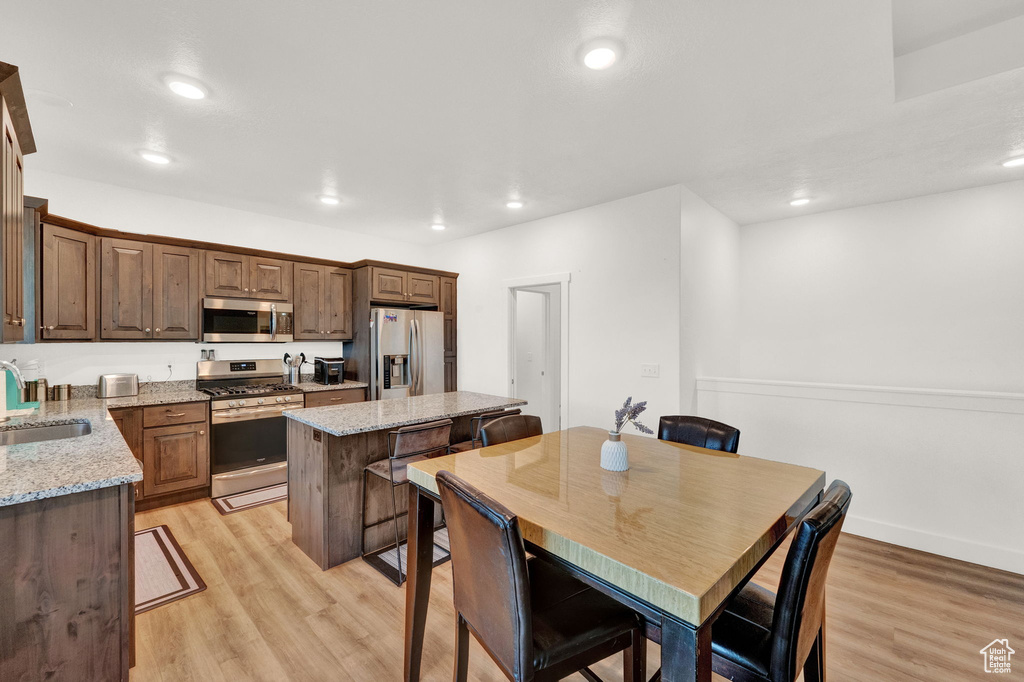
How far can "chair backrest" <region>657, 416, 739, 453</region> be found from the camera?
208cm

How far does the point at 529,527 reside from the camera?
3.68 feet

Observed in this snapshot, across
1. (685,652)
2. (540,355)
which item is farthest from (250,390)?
(685,652)

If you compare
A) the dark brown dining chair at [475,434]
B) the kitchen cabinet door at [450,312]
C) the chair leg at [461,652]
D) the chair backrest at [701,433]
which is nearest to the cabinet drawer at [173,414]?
the dark brown dining chair at [475,434]

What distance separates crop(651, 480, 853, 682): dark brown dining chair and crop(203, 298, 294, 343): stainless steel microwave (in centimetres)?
426

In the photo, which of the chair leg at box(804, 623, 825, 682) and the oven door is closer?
the chair leg at box(804, 623, 825, 682)

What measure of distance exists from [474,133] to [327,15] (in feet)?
3.53

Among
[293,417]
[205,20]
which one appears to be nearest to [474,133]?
[205,20]

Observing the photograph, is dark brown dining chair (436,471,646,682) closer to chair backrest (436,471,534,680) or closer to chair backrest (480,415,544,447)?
chair backrest (436,471,534,680)

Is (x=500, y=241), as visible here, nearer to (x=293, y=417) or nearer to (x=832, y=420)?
(x=293, y=417)

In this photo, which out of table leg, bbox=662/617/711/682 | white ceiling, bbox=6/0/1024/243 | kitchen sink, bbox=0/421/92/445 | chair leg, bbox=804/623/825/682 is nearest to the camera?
table leg, bbox=662/617/711/682

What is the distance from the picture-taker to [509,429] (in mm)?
2242

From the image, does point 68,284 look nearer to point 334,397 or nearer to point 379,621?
point 334,397

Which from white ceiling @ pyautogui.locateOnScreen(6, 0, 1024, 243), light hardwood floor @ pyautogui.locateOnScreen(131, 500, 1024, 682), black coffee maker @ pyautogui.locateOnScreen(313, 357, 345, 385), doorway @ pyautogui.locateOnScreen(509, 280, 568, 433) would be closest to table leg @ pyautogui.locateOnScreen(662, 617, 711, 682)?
light hardwood floor @ pyautogui.locateOnScreen(131, 500, 1024, 682)

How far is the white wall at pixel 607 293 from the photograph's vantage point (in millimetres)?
3457
